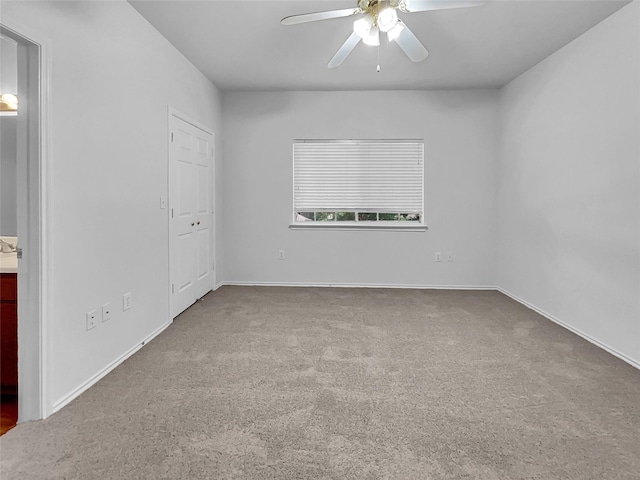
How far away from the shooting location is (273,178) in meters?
5.19

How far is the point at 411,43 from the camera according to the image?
8.19ft

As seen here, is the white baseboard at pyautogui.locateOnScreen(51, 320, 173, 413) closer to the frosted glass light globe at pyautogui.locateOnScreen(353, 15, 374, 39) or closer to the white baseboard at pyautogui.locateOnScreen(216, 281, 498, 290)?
the white baseboard at pyautogui.locateOnScreen(216, 281, 498, 290)

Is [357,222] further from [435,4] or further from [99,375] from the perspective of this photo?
[99,375]

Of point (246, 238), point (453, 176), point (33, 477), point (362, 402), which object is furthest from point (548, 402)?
point (246, 238)

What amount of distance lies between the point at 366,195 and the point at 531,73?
90.3 inches

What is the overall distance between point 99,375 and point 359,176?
377 cm

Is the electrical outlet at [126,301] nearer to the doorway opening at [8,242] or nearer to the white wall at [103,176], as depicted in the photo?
the white wall at [103,176]

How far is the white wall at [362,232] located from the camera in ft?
16.5

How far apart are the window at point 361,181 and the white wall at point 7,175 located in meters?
3.04

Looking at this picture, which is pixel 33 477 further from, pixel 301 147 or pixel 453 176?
pixel 453 176

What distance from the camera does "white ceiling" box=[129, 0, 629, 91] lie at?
9.39 ft

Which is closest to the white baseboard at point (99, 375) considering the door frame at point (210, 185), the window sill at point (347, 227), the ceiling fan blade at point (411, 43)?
the door frame at point (210, 185)

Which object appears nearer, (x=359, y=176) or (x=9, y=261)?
(x=9, y=261)

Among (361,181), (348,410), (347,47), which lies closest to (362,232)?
(361,181)
